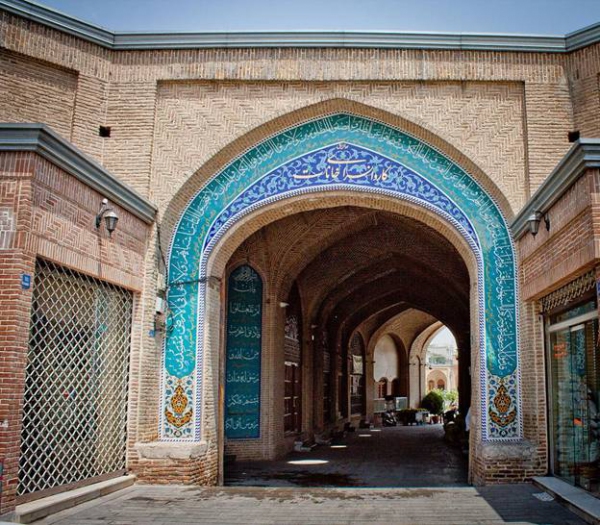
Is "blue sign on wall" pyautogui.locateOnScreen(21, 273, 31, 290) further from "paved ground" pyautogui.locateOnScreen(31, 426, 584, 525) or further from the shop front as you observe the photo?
the shop front

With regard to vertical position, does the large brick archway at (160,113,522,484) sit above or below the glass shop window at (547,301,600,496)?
above

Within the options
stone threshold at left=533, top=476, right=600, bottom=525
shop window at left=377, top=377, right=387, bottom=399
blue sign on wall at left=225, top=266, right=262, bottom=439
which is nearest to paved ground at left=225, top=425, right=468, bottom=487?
blue sign on wall at left=225, top=266, right=262, bottom=439

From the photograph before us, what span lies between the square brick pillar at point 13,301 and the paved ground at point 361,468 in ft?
13.8

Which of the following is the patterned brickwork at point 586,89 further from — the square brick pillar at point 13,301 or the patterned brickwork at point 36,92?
the square brick pillar at point 13,301

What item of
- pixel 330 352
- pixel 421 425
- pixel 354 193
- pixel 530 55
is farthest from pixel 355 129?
pixel 421 425

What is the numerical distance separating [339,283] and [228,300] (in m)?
4.30

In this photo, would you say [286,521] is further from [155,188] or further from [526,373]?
[155,188]

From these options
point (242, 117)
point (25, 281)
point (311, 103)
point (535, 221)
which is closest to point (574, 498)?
point (535, 221)

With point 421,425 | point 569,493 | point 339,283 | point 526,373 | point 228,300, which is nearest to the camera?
point 569,493

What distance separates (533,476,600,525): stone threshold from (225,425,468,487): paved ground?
1764 mm

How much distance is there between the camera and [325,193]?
31.4 ft

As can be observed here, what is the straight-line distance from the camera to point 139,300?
8.88m

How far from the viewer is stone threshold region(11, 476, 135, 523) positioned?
238 inches

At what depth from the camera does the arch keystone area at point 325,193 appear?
8.97 meters
